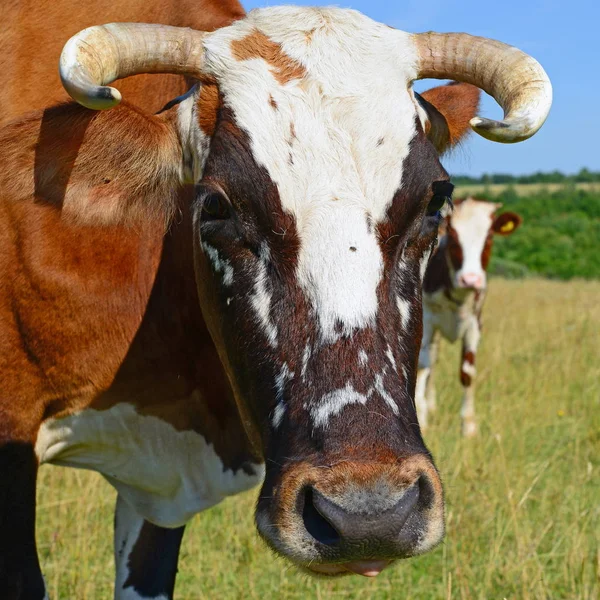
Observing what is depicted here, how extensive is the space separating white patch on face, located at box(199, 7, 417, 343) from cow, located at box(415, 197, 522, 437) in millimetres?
7198

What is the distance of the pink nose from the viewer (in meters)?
10.4

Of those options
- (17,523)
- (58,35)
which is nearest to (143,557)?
(17,523)

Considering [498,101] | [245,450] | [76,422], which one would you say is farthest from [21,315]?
[498,101]

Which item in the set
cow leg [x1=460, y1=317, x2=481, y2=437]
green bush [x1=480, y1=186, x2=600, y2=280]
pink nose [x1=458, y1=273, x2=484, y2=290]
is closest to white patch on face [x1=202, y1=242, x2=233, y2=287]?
cow leg [x1=460, y1=317, x2=481, y2=437]

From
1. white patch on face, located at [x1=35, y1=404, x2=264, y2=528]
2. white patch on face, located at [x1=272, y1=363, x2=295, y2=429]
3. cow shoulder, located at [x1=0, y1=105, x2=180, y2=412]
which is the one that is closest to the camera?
white patch on face, located at [x1=272, y1=363, x2=295, y2=429]

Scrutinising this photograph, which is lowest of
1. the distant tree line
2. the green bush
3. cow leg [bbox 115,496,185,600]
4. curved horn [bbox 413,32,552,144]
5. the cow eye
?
the distant tree line

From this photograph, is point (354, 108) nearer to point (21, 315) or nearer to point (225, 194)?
point (225, 194)

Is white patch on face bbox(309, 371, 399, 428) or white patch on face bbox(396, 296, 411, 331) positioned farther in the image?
white patch on face bbox(396, 296, 411, 331)

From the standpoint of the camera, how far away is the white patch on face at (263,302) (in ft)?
8.55

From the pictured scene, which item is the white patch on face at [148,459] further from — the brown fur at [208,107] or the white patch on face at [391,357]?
the white patch on face at [391,357]

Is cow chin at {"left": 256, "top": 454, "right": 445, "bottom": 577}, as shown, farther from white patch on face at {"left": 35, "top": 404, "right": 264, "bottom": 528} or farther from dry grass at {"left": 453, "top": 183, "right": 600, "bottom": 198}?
dry grass at {"left": 453, "top": 183, "right": 600, "bottom": 198}

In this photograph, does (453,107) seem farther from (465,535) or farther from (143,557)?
(465,535)

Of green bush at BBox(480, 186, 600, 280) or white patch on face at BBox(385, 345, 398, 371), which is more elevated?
white patch on face at BBox(385, 345, 398, 371)

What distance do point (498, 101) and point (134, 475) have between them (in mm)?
2015
